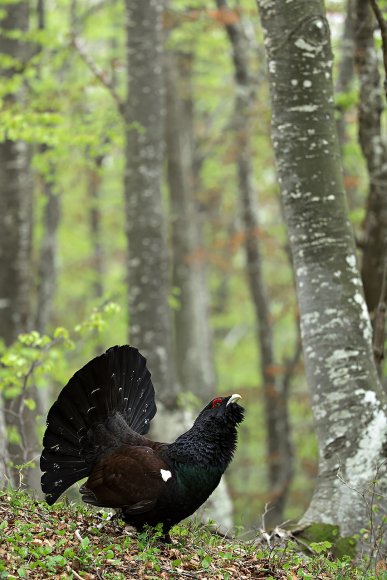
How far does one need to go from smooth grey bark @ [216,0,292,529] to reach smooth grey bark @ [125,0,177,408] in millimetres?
5144

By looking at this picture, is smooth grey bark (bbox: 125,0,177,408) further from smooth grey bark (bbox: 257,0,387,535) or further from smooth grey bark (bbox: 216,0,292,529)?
smooth grey bark (bbox: 216,0,292,529)

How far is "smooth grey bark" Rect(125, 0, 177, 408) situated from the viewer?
38.2ft

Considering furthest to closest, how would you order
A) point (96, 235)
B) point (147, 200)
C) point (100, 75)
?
point (96, 235)
point (100, 75)
point (147, 200)

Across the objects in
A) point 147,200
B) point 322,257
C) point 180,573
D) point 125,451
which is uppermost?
point 147,200

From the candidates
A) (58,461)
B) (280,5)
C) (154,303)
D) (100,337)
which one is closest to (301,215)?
(280,5)

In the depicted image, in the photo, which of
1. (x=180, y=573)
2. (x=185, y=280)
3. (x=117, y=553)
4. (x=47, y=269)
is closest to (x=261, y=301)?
(x=185, y=280)

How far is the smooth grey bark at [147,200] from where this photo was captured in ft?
38.2

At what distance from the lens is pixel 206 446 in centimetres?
586

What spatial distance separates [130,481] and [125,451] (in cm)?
30

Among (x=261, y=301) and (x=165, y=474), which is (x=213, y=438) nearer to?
(x=165, y=474)

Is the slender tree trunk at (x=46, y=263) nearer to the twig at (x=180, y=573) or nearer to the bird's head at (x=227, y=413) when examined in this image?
the bird's head at (x=227, y=413)

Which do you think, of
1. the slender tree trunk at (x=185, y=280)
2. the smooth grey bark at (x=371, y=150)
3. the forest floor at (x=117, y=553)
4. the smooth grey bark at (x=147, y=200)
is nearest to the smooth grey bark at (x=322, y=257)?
the forest floor at (x=117, y=553)

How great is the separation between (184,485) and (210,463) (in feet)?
0.84

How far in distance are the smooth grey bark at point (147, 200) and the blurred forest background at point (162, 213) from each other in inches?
0.9
